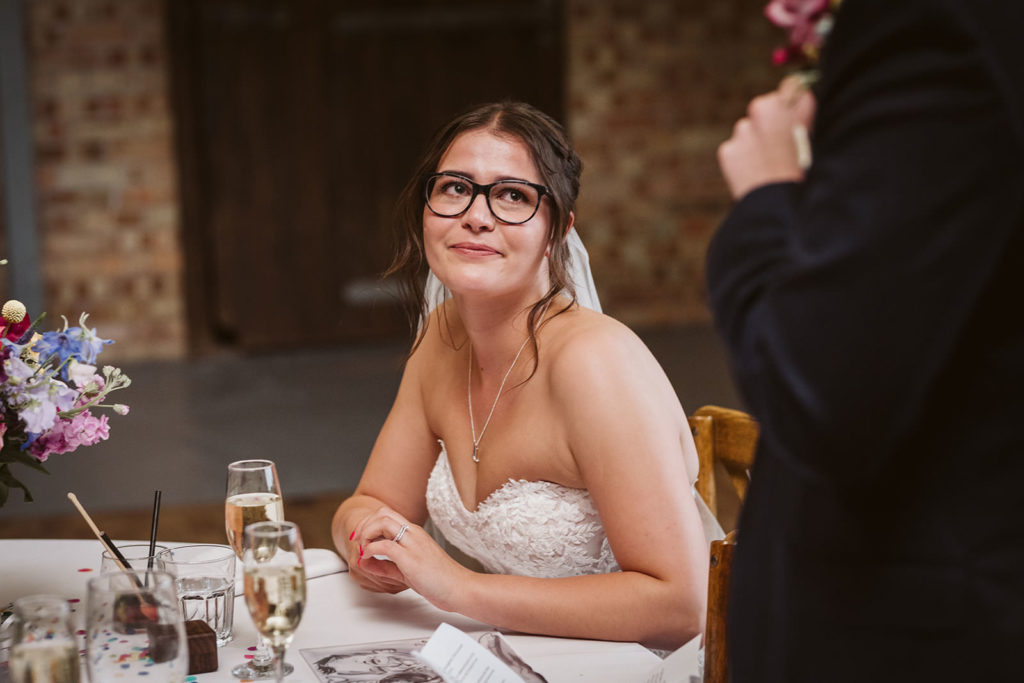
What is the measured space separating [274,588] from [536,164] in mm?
941

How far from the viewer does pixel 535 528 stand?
1719 mm

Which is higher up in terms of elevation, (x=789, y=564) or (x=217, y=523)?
(x=789, y=564)

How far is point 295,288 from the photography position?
7316 mm

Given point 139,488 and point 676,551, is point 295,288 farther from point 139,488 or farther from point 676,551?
point 676,551

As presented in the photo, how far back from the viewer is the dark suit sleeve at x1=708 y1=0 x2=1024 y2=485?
2.30 ft

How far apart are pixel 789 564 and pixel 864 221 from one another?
30cm

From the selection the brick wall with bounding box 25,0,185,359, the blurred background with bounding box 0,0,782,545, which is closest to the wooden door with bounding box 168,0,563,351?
the blurred background with bounding box 0,0,782,545

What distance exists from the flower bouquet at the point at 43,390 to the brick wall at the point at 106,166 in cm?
569

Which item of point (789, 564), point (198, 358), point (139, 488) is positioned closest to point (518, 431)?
point (789, 564)

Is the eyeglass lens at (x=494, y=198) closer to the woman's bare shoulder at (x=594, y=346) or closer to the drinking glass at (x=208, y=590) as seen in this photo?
the woman's bare shoulder at (x=594, y=346)

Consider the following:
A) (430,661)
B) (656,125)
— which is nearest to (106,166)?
(656,125)

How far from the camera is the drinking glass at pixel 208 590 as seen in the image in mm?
1358

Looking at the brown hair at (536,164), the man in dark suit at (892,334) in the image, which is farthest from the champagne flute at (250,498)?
the man in dark suit at (892,334)

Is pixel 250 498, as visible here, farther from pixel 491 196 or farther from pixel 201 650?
pixel 491 196
